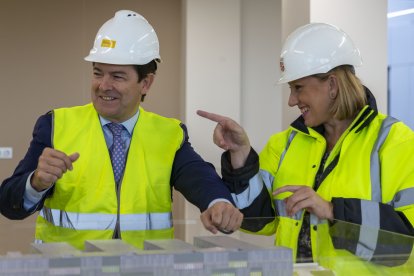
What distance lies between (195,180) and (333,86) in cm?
63

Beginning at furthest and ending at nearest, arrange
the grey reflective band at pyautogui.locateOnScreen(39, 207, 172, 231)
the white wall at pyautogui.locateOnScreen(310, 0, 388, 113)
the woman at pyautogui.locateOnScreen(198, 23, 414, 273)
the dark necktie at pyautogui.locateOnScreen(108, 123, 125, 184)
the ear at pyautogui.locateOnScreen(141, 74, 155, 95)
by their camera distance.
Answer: the white wall at pyautogui.locateOnScreen(310, 0, 388, 113)
the ear at pyautogui.locateOnScreen(141, 74, 155, 95)
the dark necktie at pyautogui.locateOnScreen(108, 123, 125, 184)
the woman at pyautogui.locateOnScreen(198, 23, 414, 273)
the grey reflective band at pyautogui.locateOnScreen(39, 207, 172, 231)

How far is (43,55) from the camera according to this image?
21.4 ft

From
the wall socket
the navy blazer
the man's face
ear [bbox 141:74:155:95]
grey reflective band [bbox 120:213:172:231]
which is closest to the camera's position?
grey reflective band [bbox 120:213:172:231]

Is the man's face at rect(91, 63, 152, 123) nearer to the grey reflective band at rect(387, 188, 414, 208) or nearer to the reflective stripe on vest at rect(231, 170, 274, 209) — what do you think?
the reflective stripe on vest at rect(231, 170, 274, 209)

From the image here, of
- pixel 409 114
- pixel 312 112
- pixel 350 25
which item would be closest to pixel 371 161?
pixel 312 112

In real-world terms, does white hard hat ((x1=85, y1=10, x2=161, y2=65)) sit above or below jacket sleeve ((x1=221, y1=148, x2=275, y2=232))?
above

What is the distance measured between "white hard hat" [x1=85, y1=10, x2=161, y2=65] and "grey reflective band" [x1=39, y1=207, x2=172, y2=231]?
1.96 ft

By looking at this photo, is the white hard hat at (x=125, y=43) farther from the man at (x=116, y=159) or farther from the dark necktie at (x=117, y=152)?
the dark necktie at (x=117, y=152)

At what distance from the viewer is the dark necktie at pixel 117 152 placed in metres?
2.63

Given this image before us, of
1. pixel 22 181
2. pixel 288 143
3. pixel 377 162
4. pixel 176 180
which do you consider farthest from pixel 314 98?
pixel 22 181

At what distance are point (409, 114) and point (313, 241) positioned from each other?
4.91 meters

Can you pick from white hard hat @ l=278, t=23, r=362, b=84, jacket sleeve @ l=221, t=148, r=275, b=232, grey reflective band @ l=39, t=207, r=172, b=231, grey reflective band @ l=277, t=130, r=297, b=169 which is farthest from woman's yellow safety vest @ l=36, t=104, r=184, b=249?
white hard hat @ l=278, t=23, r=362, b=84

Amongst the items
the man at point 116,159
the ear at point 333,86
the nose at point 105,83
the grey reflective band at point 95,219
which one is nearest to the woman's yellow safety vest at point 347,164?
the ear at point 333,86

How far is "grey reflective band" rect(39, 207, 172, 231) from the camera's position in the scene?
85.7 inches
